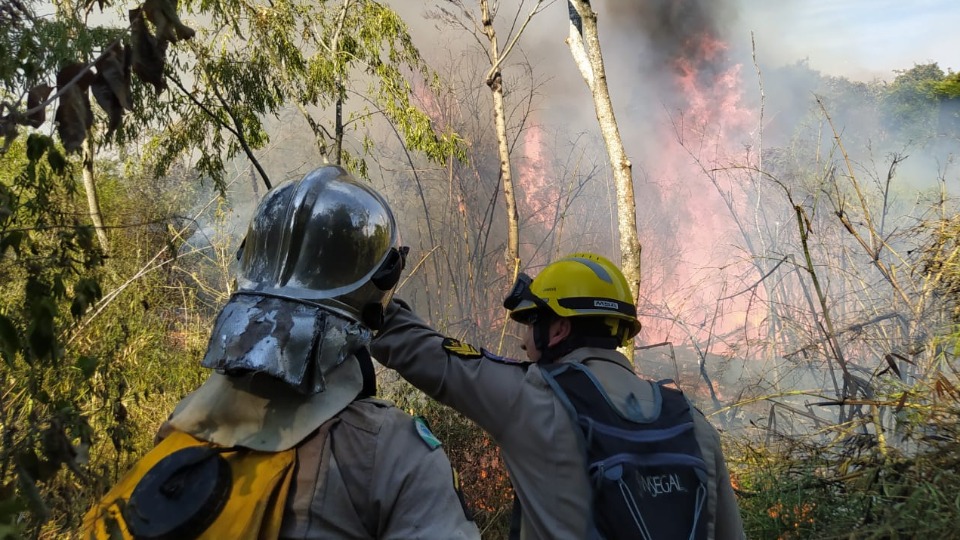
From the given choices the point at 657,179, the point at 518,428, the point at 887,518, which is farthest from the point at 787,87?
the point at 518,428

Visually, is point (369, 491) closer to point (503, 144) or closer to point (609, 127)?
point (609, 127)

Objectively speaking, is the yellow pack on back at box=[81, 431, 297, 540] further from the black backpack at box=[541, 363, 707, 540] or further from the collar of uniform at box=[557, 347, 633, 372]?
the collar of uniform at box=[557, 347, 633, 372]

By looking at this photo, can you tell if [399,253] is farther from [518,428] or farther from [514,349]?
[514,349]

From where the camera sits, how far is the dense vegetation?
2.03 meters

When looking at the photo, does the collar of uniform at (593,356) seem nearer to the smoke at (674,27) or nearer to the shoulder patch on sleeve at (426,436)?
the shoulder patch on sleeve at (426,436)

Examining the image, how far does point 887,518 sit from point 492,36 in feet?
18.5

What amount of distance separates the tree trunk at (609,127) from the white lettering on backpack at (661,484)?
10.9 feet

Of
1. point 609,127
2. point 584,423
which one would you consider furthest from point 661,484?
point 609,127

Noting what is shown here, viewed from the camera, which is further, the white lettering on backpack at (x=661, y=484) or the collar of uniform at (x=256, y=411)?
the white lettering on backpack at (x=661, y=484)

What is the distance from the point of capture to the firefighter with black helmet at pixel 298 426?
1031mm

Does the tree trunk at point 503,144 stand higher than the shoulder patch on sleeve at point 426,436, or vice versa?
the tree trunk at point 503,144

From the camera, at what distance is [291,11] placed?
7156 millimetres

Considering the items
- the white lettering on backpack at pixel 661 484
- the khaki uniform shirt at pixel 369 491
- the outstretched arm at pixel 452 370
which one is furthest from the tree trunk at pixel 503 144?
the khaki uniform shirt at pixel 369 491

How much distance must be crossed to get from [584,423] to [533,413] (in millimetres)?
144
